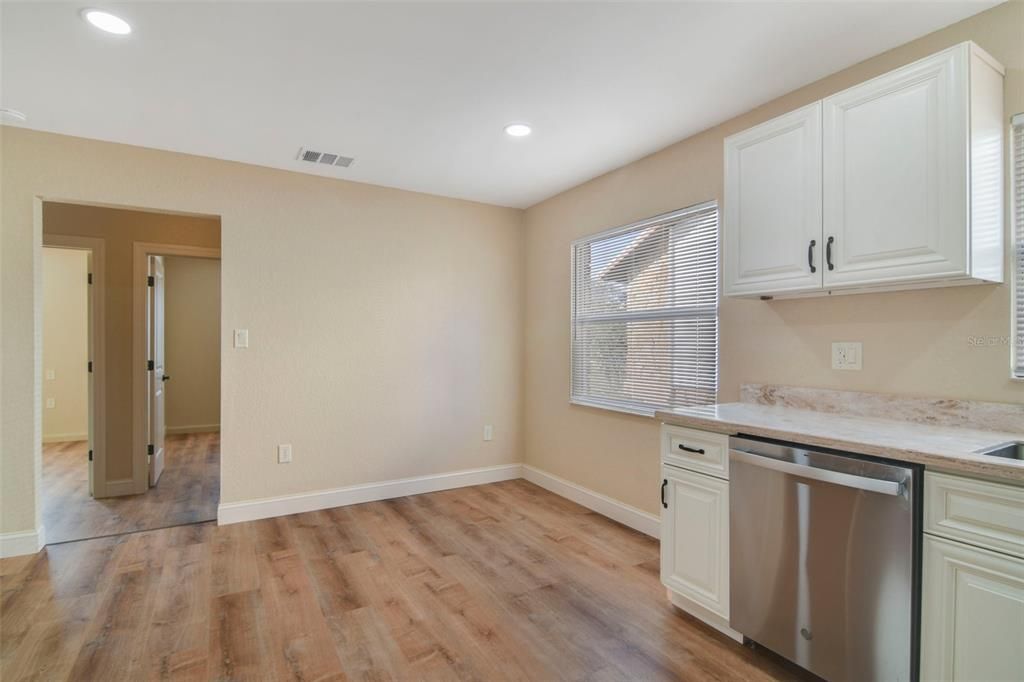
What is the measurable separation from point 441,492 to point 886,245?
11.4ft

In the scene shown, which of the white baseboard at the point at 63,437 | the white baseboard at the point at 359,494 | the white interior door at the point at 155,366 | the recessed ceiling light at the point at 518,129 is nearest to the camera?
the recessed ceiling light at the point at 518,129

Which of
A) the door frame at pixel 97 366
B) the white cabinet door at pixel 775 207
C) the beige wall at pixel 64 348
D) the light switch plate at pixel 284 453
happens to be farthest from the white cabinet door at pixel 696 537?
the beige wall at pixel 64 348

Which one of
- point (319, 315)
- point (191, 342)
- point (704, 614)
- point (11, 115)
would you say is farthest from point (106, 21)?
point (191, 342)

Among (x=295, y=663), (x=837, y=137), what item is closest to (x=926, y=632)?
(x=837, y=137)

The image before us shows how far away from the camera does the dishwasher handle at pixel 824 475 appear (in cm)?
152

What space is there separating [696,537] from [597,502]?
154cm

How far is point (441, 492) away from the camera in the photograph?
418 cm

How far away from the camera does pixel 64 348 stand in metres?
6.32

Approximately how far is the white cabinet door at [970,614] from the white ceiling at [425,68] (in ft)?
6.32

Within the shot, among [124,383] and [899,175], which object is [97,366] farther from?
[899,175]

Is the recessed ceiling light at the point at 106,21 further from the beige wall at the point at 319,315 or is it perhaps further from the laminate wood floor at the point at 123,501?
the laminate wood floor at the point at 123,501

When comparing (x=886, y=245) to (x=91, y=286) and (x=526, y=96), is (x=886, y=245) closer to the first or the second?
(x=526, y=96)

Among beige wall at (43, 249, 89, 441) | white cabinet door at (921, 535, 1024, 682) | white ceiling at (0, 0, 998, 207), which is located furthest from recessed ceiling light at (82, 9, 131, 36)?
beige wall at (43, 249, 89, 441)

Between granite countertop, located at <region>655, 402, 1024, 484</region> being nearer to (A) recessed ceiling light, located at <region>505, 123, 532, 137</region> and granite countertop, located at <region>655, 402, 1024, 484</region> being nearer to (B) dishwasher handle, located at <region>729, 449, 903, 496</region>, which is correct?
(B) dishwasher handle, located at <region>729, 449, 903, 496</region>
